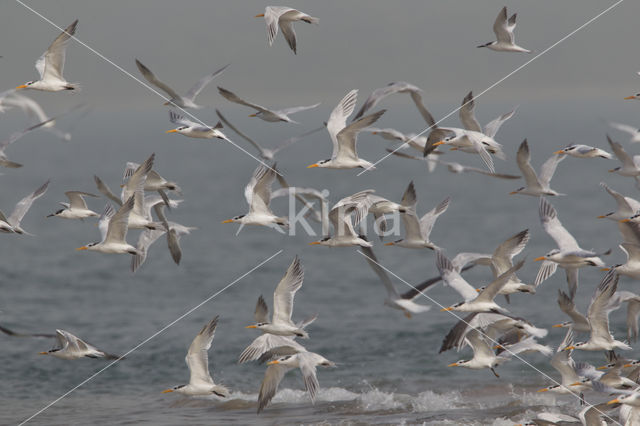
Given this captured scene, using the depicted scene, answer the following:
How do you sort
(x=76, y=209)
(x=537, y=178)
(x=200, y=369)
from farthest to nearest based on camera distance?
(x=76, y=209) < (x=537, y=178) < (x=200, y=369)

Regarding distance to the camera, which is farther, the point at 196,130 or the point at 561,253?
the point at 196,130

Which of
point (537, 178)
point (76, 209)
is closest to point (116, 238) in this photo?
point (76, 209)

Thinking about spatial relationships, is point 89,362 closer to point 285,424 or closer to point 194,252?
point 285,424

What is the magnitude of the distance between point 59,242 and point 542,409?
5974 cm

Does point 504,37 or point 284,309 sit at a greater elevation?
point 504,37

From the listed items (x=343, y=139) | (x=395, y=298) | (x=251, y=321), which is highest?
(x=343, y=139)

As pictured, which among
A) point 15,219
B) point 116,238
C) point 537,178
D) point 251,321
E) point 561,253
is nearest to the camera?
point 561,253

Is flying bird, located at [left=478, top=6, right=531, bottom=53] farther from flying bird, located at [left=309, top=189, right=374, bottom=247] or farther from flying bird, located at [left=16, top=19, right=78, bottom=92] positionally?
flying bird, located at [left=16, top=19, right=78, bottom=92]

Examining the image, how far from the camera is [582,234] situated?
214ft

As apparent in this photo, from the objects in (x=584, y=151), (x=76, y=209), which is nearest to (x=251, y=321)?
(x=76, y=209)

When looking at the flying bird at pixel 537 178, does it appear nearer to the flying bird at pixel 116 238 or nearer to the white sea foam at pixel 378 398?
the white sea foam at pixel 378 398

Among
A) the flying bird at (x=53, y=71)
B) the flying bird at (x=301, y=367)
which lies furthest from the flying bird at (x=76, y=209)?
the flying bird at (x=301, y=367)

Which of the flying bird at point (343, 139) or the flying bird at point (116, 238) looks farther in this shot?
the flying bird at point (343, 139)

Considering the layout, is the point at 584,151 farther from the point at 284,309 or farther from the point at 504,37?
the point at 284,309
